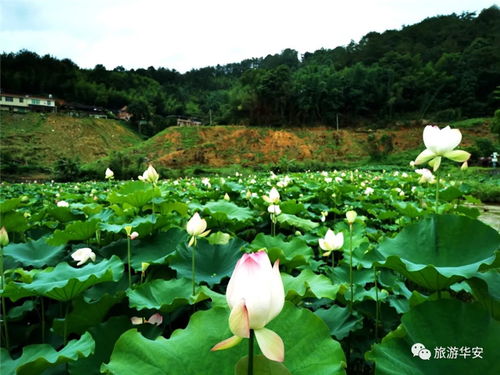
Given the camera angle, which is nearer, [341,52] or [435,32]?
[435,32]

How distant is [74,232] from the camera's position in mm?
1511

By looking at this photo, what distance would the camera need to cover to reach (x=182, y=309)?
105 cm

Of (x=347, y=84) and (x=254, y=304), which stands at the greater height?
(x=347, y=84)

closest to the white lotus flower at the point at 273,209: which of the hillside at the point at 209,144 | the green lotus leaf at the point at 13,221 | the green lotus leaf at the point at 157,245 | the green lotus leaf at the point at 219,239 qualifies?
the green lotus leaf at the point at 219,239

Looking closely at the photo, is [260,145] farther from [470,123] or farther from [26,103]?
[26,103]

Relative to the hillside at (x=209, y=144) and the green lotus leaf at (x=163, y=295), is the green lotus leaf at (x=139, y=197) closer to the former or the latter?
the green lotus leaf at (x=163, y=295)

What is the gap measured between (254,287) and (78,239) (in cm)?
142

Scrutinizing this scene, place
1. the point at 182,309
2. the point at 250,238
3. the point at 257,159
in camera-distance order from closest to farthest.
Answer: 1. the point at 182,309
2. the point at 250,238
3. the point at 257,159

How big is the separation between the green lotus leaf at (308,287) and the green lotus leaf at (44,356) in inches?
18.4

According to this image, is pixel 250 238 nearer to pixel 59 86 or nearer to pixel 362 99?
pixel 362 99

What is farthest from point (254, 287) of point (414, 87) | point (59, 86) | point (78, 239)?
point (59, 86)

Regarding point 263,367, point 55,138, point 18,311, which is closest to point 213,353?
point 263,367

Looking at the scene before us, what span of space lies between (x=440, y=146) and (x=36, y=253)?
154cm

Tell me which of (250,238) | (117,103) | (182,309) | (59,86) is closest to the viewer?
(182,309)
